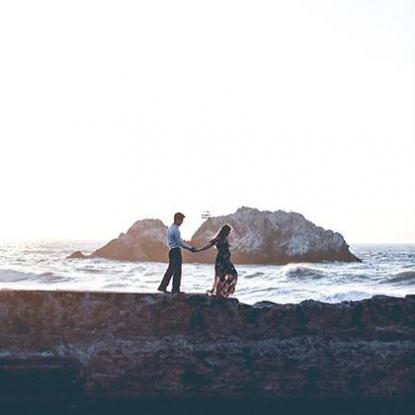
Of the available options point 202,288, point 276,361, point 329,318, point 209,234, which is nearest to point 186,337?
point 276,361

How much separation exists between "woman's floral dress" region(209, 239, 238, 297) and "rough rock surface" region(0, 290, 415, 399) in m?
1.43

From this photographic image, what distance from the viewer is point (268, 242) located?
64812 mm

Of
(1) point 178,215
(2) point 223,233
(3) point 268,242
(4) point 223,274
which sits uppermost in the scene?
(3) point 268,242

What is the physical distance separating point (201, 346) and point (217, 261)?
191cm

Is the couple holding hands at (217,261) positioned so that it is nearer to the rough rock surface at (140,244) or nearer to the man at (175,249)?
the man at (175,249)

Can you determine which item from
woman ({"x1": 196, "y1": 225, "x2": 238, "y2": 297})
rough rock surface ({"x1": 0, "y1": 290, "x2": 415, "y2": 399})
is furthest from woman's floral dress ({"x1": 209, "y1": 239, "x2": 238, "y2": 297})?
rough rock surface ({"x1": 0, "y1": 290, "x2": 415, "y2": 399})

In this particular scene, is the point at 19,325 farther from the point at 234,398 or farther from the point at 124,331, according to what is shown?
the point at 234,398

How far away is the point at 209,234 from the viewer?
226ft

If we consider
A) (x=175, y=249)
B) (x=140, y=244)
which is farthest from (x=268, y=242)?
(x=175, y=249)

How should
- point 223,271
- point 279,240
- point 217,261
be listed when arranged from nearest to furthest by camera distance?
point 223,271 → point 217,261 → point 279,240

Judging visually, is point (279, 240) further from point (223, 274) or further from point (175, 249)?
point (223, 274)

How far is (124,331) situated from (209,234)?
202 feet

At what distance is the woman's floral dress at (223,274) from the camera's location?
8.96 meters

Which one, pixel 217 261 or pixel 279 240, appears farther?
pixel 279 240
